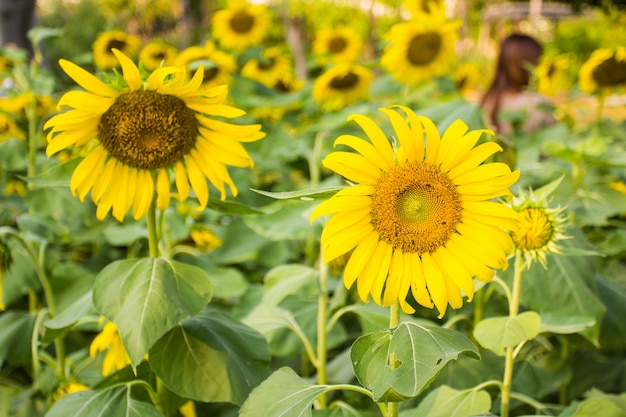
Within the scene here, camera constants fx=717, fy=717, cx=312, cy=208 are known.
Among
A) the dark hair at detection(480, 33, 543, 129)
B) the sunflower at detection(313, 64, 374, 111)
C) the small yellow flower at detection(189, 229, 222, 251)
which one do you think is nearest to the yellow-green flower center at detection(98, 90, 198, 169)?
the small yellow flower at detection(189, 229, 222, 251)

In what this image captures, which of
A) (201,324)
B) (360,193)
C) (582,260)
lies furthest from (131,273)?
(582,260)

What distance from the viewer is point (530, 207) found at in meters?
1.24

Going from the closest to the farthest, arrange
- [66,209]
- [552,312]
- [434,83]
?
[552,312], [66,209], [434,83]

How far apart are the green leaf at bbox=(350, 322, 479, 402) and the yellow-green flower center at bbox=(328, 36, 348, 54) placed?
360 cm

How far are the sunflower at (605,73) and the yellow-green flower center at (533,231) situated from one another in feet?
6.18

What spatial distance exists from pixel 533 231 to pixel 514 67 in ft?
10.6

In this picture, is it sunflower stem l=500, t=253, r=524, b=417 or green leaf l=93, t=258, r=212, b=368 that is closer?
green leaf l=93, t=258, r=212, b=368

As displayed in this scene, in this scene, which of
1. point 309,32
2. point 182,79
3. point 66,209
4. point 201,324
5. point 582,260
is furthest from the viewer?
point 309,32

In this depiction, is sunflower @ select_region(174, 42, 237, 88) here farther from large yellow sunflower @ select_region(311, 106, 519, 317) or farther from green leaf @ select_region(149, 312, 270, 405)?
large yellow sunflower @ select_region(311, 106, 519, 317)

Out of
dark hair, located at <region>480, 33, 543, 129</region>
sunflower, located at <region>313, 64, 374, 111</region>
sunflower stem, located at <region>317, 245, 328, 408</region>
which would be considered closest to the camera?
sunflower stem, located at <region>317, 245, 328, 408</region>

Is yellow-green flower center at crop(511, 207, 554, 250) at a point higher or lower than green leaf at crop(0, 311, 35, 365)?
higher

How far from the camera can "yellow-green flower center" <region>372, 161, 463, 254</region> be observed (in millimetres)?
1026

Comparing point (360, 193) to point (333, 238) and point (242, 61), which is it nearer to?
point (333, 238)

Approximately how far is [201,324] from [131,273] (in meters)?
0.18
